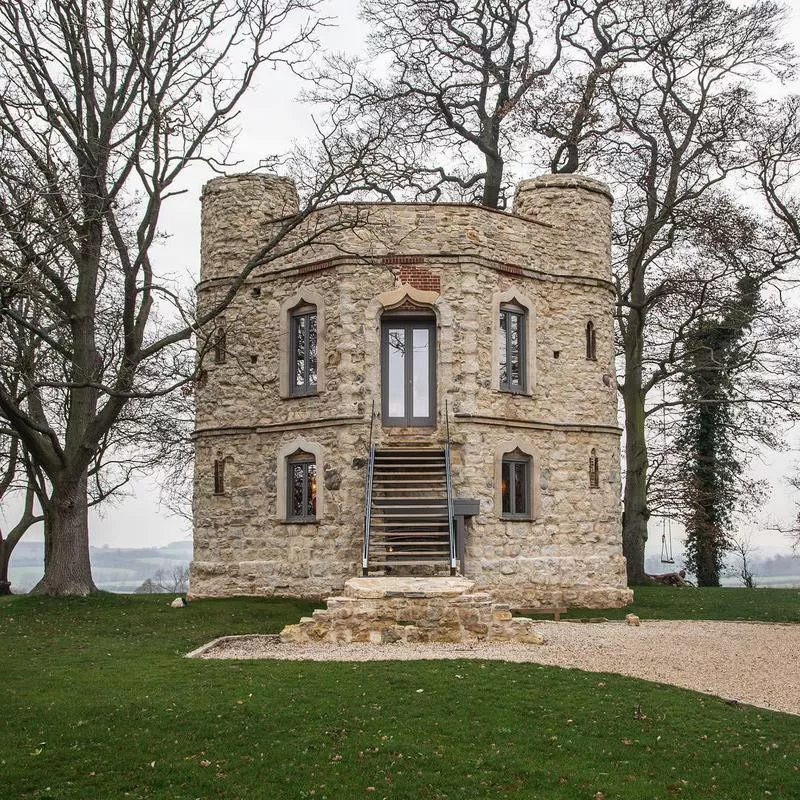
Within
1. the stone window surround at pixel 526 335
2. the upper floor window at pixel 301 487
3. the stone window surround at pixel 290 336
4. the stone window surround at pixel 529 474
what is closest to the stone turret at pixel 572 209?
the stone window surround at pixel 526 335

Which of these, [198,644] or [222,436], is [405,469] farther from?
[198,644]

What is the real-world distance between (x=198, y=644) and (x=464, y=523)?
6.02 m

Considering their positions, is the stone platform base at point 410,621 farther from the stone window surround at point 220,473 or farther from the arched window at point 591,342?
the arched window at point 591,342

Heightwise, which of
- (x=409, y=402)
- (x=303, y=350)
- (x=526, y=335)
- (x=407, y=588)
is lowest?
(x=407, y=588)

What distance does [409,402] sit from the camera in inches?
783

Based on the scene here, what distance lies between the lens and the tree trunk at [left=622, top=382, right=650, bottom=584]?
27719mm

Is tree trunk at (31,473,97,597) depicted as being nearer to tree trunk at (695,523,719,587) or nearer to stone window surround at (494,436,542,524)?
stone window surround at (494,436,542,524)

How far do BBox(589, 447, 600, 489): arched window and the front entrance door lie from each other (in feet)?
11.8

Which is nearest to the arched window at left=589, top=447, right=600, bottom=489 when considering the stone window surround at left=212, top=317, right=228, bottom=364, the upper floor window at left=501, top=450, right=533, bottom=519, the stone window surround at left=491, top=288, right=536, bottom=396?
the upper floor window at left=501, top=450, right=533, bottom=519

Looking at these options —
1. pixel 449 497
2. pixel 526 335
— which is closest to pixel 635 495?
pixel 526 335

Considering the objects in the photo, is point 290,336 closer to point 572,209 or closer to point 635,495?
point 572,209

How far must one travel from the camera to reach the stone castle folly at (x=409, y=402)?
756 inches

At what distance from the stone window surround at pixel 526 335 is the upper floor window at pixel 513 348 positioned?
0.20 feet

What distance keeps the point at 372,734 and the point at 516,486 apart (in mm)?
10951
